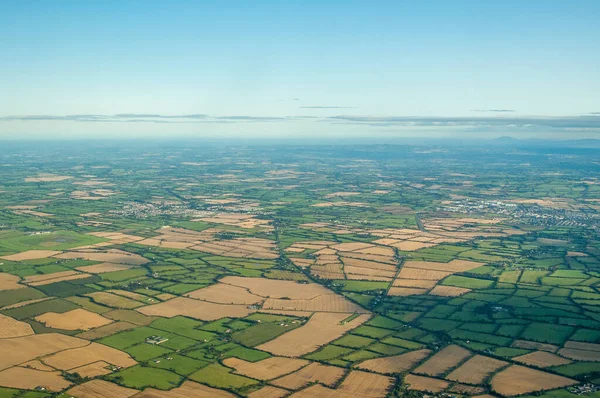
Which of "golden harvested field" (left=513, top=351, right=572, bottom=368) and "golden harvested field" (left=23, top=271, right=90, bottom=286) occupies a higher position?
"golden harvested field" (left=23, top=271, right=90, bottom=286)

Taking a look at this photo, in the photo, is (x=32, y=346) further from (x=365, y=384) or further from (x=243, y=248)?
(x=243, y=248)

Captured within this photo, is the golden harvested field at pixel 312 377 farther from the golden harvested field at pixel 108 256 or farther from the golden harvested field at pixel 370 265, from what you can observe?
the golden harvested field at pixel 108 256

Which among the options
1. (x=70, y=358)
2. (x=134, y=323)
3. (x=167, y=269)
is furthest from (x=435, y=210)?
(x=70, y=358)

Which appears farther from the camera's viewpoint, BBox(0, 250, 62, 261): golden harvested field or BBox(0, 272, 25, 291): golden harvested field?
BBox(0, 250, 62, 261): golden harvested field

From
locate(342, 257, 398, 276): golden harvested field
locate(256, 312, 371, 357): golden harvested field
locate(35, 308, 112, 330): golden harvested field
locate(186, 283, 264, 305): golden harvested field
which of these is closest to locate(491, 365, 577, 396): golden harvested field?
locate(256, 312, 371, 357): golden harvested field

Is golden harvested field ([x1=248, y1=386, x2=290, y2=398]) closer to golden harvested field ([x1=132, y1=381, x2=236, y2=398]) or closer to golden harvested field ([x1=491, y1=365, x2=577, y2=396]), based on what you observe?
golden harvested field ([x1=132, y1=381, x2=236, y2=398])

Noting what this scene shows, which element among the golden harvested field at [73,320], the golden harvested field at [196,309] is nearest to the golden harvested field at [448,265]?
the golden harvested field at [196,309]

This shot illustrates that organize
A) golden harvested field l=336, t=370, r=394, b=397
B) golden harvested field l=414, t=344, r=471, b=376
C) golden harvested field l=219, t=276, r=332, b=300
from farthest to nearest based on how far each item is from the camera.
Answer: golden harvested field l=219, t=276, r=332, b=300, golden harvested field l=414, t=344, r=471, b=376, golden harvested field l=336, t=370, r=394, b=397
